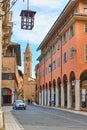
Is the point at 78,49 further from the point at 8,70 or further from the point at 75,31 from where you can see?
the point at 8,70

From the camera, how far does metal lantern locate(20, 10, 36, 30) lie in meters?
12.6

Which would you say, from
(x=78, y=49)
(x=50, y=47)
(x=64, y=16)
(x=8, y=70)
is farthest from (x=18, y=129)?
(x=8, y=70)

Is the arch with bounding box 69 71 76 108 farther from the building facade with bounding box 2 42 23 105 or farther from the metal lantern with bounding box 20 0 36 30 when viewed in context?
the metal lantern with bounding box 20 0 36 30

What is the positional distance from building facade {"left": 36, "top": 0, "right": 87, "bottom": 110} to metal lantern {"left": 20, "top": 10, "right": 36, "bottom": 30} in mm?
38788

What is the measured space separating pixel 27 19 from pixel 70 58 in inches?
1991

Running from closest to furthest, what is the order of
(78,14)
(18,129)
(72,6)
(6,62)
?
1. (18,129)
2. (78,14)
3. (72,6)
4. (6,62)

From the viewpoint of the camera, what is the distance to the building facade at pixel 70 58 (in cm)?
5997

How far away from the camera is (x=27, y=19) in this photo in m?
13.7

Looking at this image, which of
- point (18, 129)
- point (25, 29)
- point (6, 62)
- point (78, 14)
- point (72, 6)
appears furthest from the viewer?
point (6, 62)

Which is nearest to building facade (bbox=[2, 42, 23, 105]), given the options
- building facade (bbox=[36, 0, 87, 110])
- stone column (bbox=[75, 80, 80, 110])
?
building facade (bbox=[36, 0, 87, 110])


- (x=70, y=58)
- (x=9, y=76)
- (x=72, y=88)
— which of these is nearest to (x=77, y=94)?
(x=72, y=88)

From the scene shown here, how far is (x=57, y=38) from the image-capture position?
76688mm

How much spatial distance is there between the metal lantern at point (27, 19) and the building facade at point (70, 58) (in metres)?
38.8

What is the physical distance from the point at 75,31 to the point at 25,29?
47567 millimetres
